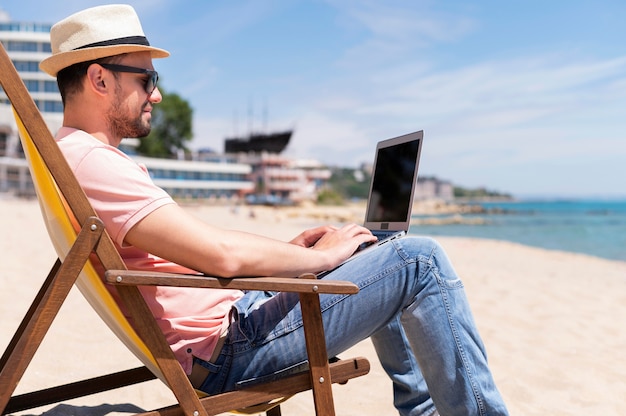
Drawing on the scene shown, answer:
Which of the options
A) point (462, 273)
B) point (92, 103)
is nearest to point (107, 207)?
point (92, 103)

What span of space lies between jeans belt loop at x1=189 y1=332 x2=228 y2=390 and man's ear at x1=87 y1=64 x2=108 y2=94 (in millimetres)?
879

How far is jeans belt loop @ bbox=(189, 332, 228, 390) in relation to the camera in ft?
6.40

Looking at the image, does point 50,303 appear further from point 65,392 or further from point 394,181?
point 394,181

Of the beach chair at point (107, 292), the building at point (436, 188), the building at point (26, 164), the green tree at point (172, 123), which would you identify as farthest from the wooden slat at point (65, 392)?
the building at point (436, 188)

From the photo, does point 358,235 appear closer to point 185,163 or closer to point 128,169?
point 128,169

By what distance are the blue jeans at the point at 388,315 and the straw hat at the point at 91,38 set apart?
0.95 m

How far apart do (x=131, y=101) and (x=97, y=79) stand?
0.12 meters

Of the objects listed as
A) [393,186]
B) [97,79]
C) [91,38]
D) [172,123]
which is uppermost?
[172,123]

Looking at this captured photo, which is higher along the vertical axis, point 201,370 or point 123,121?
point 123,121

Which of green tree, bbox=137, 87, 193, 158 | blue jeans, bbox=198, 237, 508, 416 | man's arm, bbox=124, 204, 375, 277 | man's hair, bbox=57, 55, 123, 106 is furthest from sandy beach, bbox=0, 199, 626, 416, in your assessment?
green tree, bbox=137, 87, 193, 158

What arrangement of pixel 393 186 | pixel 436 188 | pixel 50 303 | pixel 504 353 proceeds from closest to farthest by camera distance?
pixel 50 303
pixel 393 186
pixel 504 353
pixel 436 188

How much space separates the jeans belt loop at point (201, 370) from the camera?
1.95 m

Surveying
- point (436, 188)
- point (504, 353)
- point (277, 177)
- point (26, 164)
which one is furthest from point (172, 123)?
point (436, 188)

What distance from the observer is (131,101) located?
6.36ft
